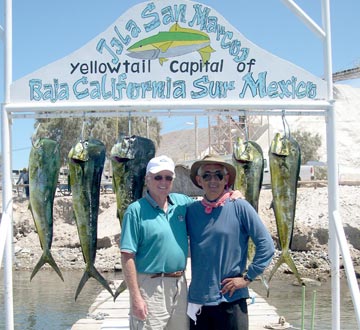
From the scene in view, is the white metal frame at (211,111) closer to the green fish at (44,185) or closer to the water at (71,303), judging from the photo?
the green fish at (44,185)

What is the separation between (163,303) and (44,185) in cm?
158

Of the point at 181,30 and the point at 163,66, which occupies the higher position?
the point at 181,30

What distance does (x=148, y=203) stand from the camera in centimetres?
392

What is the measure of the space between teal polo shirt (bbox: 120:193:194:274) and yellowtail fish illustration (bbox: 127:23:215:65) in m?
1.57

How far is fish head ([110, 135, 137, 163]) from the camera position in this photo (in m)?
4.73

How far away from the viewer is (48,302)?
44.3 feet

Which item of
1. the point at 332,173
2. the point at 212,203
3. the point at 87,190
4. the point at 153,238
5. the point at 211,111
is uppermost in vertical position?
the point at 211,111

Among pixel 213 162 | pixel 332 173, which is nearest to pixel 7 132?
pixel 213 162

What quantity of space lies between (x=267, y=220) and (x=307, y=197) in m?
3.47

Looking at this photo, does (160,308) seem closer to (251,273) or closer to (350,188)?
(251,273)

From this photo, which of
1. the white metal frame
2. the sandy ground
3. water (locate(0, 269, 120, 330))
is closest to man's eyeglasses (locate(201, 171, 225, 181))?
the white metal frame

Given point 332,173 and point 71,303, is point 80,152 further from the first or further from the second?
point 71,303

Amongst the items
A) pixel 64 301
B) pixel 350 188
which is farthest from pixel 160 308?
pixel 350 188

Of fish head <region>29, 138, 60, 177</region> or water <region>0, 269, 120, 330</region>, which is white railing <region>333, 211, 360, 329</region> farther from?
water <region>0, 269, 120, 330</region>
